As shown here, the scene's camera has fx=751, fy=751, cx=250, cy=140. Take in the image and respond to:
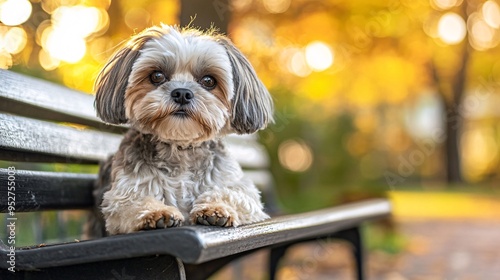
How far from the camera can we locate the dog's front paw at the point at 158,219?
222 centimetres

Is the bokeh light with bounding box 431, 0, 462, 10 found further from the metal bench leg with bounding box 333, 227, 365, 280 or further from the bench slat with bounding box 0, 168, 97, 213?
the bench slat with bounding box 0, 168, 97, 213

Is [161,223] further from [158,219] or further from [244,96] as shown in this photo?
[244,96]

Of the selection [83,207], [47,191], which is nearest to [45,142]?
[47,191]

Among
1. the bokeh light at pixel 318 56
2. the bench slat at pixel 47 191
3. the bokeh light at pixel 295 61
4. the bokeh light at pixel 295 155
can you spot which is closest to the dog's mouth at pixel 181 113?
the bench slat at pixel 47 191

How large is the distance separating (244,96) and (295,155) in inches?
389

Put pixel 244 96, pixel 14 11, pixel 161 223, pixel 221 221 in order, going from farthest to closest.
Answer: pixel 14 11 → pixel 244 96 → pixel 221 221 → pixel 161 223

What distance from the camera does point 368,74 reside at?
78.1 ft

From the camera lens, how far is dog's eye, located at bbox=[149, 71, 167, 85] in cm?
264

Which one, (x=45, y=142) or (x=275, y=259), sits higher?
(x=45, y=142)

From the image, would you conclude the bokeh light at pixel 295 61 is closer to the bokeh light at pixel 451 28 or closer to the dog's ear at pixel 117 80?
the bokeh light at pixel 451 28

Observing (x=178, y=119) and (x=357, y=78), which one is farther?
(x=357, y=78)

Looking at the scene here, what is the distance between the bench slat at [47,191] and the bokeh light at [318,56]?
460 inches

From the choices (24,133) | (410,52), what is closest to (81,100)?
(24,133)

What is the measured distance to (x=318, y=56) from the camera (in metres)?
16.2
